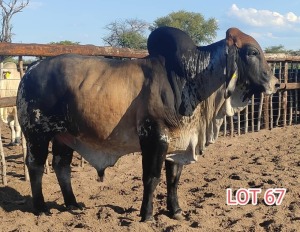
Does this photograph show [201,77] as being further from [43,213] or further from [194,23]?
[194,23]

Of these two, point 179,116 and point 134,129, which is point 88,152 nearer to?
point 134,129

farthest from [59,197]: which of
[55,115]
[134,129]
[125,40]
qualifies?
[125,40]

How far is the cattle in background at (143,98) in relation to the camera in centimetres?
403

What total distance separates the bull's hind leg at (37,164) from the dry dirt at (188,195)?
5.3 inches

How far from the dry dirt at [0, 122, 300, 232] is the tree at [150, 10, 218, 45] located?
116 ft

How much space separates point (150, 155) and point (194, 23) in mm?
39384

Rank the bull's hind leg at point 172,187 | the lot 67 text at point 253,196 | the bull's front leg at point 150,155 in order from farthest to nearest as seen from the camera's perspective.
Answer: the lot 67 text at point 253,196 < the bull's hind leg at point 172,187 < the bull's front leg at point 150,155

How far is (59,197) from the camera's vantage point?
17.0ft

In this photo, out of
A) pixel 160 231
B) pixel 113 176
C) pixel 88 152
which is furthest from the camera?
pixel 113 176

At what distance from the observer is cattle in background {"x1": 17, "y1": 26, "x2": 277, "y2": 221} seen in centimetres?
403

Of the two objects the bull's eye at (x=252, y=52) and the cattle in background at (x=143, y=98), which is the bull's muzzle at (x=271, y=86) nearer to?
the cattle in background at (x=143, y=98)

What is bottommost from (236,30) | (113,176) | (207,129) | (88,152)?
(113,176)

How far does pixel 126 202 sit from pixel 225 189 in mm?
1139

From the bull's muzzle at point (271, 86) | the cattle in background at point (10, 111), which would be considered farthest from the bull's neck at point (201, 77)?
the cattle in background at point (10, 111)
